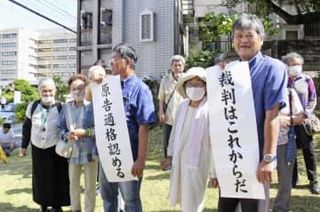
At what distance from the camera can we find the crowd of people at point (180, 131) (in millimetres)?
3076

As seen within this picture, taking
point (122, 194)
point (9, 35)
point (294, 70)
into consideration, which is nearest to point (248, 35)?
point (122, 194)

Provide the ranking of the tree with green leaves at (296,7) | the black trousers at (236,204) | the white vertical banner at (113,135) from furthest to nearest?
the tree with green leaves at (296,7) < the white vertical banner at (113,135) < the black trousers at (236,204)

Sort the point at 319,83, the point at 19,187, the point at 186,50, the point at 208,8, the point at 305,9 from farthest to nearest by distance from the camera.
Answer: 1. the point at 208,8
2. the point at 186,50
3. the point at 305,9
4. the point at 319,83
5. the point at 19,187

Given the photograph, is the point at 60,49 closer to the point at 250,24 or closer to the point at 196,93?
the point at 196,93

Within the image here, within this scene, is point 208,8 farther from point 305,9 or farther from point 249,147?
point 249,147

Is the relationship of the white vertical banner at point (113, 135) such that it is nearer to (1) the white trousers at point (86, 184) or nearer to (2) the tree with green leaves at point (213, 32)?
(1) the white trousers at point (86, 184)

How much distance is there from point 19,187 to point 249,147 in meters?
5.11

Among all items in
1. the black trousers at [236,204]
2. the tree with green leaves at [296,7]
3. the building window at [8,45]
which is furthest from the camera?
the building window at [8,45]

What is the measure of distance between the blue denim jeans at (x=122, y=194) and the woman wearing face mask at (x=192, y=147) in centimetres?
34

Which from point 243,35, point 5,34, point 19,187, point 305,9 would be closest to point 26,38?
point 5,34

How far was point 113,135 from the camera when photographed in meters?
4.11

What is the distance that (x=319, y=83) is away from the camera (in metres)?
12.8

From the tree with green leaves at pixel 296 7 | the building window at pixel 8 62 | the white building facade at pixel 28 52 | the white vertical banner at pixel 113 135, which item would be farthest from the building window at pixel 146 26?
the building window at pixel 8 62

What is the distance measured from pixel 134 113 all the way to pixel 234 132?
1204mm
